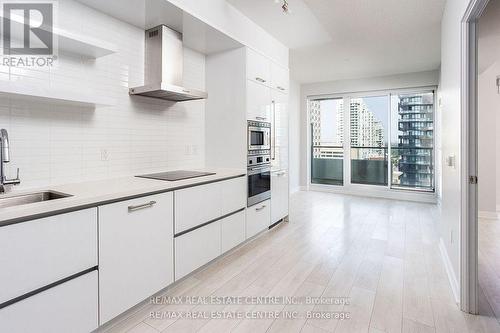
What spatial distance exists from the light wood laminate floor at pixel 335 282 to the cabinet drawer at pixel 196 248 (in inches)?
5.6

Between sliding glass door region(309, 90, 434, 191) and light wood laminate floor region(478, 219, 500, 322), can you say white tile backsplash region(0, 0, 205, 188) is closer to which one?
light wood laminate floor region(478, 219, 500, 322)

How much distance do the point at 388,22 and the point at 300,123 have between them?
370cm

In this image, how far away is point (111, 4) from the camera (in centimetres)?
207

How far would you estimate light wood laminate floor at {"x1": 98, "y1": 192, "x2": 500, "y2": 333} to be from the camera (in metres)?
1.74

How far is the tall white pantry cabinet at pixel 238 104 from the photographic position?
3021 mm

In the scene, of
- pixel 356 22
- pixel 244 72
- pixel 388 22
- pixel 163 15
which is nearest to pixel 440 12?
pixel 388 22

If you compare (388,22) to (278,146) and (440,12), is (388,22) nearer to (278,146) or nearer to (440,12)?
(440,12)

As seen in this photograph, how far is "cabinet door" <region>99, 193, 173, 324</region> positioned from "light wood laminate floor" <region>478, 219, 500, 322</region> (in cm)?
226

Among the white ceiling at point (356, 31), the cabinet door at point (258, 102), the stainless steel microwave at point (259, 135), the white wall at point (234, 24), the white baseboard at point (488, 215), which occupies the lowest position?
the white baseboard at point (488, 215)

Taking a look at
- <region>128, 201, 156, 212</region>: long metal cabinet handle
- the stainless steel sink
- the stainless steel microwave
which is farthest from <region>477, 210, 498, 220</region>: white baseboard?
the stainless steel sink

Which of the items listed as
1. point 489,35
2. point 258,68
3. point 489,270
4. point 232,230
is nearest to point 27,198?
point 232,230

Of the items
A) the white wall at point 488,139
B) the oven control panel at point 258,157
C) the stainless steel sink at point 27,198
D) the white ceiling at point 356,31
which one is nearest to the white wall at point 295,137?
the white ceiling at point 356,31

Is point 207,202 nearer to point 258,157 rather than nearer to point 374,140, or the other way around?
point 258,157

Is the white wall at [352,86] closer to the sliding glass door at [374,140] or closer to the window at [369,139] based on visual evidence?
the sliding glass door at [374,140]
